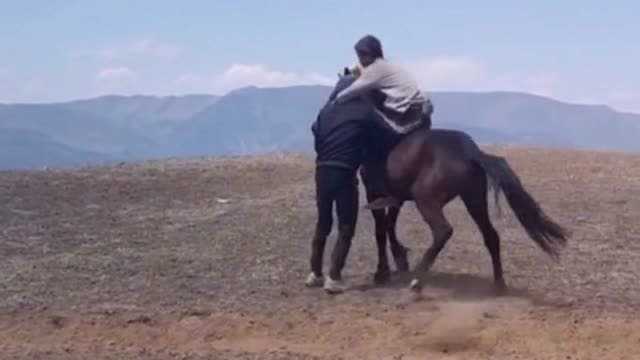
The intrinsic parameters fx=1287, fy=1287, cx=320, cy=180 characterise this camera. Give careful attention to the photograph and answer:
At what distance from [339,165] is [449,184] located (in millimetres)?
1036

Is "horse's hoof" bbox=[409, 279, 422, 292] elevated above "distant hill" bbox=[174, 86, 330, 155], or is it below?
Answer: above

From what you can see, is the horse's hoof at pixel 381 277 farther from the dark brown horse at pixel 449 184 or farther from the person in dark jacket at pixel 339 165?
the dark brown horse at pixel 449 184

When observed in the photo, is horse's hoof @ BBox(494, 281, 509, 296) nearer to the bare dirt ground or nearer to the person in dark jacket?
the bare dirt ground

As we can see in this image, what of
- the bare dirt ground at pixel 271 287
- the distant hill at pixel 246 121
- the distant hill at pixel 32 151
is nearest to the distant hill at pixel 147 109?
the distant hill at pixel 246 121

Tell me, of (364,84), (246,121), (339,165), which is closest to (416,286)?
(339,165)

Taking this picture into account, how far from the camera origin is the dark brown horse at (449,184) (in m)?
10.6

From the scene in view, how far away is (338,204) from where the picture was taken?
11.3 m

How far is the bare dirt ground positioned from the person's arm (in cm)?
172

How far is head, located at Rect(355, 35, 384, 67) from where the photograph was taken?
11188mm

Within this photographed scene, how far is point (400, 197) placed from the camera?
11055 millimetres

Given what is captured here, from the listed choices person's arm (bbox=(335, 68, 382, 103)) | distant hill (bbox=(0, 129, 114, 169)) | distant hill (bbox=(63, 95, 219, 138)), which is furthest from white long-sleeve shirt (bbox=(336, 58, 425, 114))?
distant hill (bbox=(63, 95, 219, 138))

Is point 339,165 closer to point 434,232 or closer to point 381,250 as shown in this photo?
point 381,250

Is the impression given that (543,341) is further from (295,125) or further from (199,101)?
(199,101)

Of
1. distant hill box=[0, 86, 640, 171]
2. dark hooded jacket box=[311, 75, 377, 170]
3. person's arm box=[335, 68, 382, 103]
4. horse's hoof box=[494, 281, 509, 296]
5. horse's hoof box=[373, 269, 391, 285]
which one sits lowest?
distant hill box=[0, 86, 640, 171]
